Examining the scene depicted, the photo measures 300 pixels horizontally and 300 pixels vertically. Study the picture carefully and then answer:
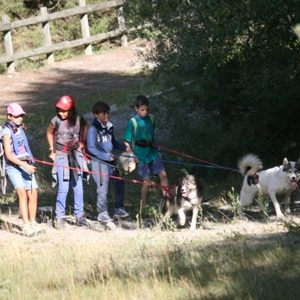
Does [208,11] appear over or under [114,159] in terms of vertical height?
over

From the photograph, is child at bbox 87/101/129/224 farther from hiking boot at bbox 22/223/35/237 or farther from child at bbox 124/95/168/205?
hiking boot at bbox 22/223/35/237

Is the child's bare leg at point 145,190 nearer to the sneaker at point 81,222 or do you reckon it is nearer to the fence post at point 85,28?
the sneaker at point 81,222

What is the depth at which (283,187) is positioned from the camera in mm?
10859

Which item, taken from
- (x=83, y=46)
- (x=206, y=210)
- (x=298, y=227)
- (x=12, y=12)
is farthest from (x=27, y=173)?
(x=12, y=12)

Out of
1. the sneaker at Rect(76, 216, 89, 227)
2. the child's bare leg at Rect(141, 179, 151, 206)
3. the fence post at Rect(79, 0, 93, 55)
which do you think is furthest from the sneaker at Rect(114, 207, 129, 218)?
the fence post at Rect(79, 0, 93, 55)

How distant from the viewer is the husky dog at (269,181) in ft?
35.2

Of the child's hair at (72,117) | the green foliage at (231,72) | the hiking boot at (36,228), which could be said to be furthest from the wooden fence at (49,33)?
the hiking boot at (36,228)

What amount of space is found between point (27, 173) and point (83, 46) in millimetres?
17460

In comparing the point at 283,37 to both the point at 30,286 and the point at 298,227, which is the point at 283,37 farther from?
the point at 30,286

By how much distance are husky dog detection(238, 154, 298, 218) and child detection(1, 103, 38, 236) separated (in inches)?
111

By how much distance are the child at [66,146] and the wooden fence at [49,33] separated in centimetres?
1320

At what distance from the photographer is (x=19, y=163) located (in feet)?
32.3

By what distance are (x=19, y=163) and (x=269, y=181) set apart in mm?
3471

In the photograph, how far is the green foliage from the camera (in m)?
11.9
